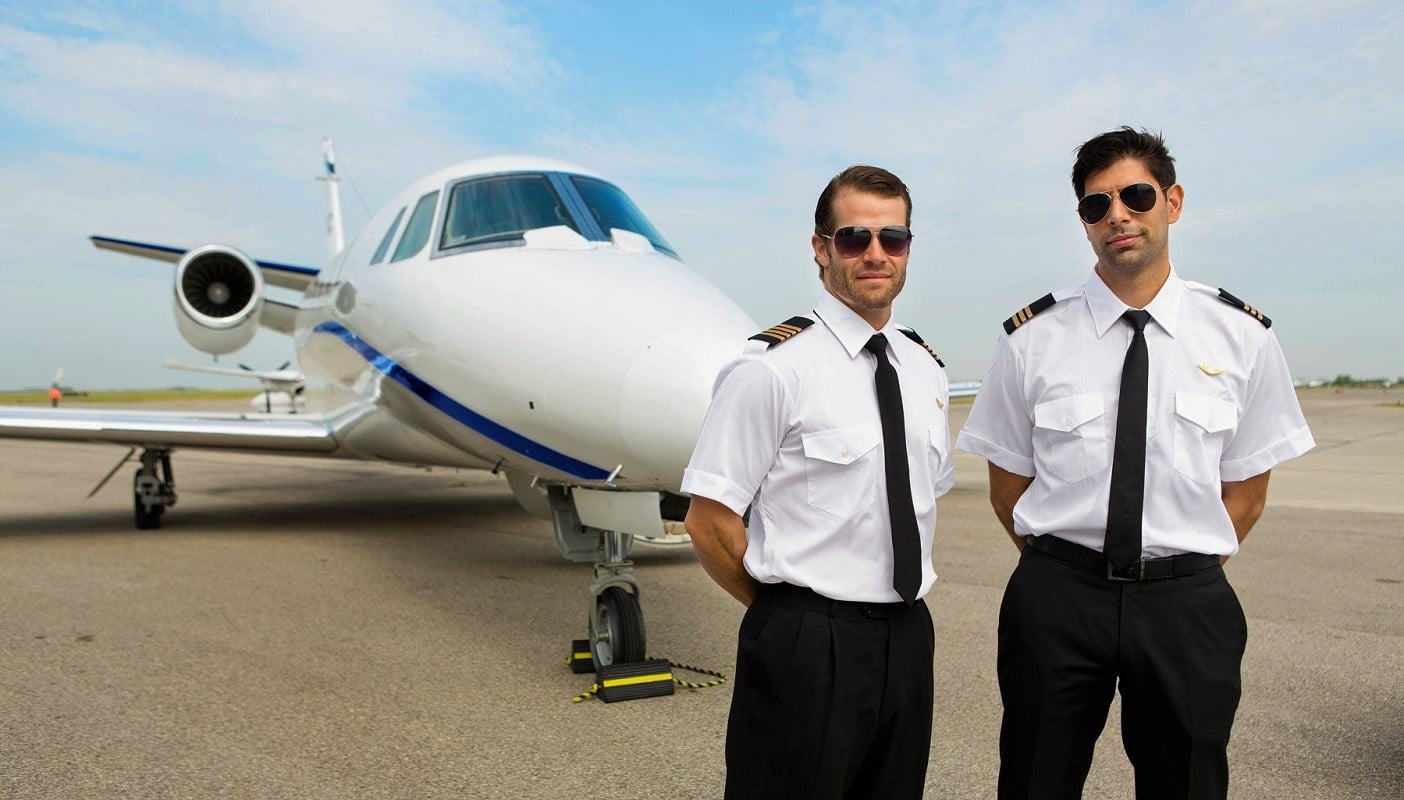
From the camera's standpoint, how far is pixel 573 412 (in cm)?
425

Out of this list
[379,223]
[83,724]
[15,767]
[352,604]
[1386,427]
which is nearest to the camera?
[15,767]

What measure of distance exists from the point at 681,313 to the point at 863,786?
248 centimetres

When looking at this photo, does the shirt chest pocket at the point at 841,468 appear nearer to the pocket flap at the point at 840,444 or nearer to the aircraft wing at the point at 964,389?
the pocket flap at the point at 840,444

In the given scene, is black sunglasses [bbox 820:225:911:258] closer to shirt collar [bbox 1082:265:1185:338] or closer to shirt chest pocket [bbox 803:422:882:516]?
shirt chest pocket [bbox 803:422:882:516]

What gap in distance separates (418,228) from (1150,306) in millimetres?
5274

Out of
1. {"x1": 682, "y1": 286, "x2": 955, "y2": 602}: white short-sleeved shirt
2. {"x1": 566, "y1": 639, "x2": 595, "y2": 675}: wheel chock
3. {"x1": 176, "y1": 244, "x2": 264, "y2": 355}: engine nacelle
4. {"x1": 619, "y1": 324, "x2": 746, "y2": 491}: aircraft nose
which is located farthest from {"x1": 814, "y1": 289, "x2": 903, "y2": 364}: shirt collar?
{"x1": 176, "y1": 244, "x2": 264, "y2": 355}: engine nacelle

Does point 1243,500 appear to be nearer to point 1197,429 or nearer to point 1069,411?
point 1197,429

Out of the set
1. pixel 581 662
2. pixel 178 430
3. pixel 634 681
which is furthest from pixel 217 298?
pixel 634 681

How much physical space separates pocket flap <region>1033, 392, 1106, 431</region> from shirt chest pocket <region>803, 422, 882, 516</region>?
1.51 ft

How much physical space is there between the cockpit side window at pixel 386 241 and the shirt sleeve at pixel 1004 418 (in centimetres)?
540

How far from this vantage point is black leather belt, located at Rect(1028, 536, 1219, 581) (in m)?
2.18

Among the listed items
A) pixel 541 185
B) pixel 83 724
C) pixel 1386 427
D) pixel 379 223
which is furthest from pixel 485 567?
pixel 1386 427

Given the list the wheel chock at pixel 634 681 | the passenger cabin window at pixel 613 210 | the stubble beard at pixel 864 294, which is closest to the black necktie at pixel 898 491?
the stubble beard at pixel 864 294

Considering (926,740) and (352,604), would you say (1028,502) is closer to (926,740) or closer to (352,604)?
(926,740)
